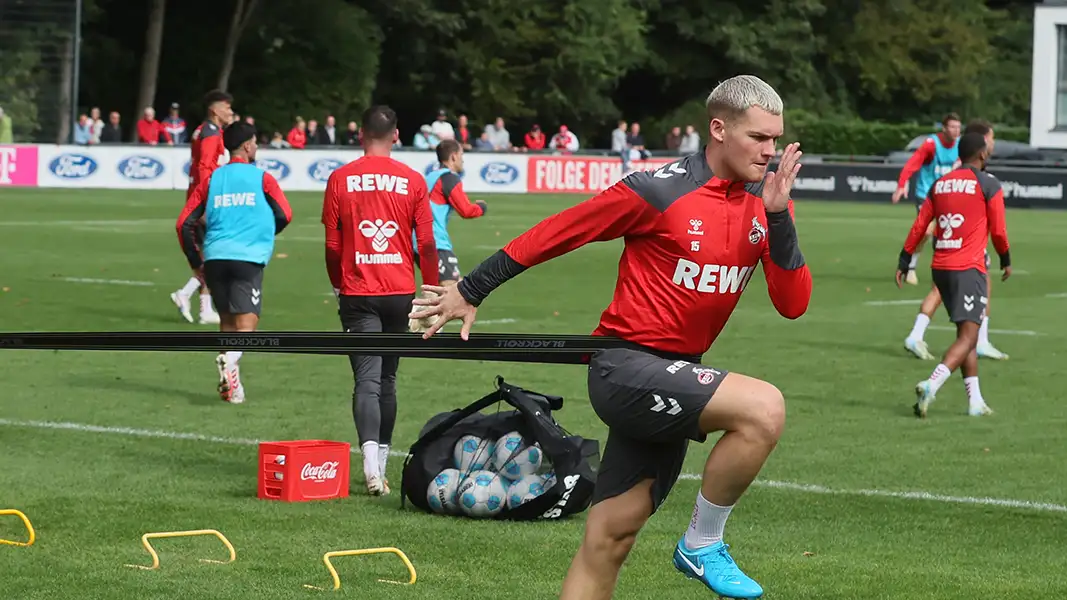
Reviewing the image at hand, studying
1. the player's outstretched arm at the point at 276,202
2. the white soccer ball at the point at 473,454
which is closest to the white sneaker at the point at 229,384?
the player's outstretched arm at the point at 276,202

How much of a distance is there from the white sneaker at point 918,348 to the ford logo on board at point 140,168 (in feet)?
95.8

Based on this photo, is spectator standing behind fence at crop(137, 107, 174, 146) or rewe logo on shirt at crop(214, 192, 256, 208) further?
spectator standing behind fence at crop(137, 107, 174, 146)

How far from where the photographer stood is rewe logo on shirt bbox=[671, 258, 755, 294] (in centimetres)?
632

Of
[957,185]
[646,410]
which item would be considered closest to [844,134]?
[957,185]

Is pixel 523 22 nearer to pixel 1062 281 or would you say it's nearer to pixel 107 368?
pixel 1062 281

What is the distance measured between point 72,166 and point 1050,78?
29.9 metres

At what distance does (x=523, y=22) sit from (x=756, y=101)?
64325mm

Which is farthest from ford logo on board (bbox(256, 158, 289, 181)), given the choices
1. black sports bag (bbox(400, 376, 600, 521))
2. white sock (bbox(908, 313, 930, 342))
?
black sports bag (bbox(400, 376, 600, 521))

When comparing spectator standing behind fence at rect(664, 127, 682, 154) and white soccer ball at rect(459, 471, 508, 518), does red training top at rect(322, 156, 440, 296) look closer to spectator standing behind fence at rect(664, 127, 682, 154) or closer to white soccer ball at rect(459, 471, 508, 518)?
white soccer ball at rect(459, 471, 508, 518)

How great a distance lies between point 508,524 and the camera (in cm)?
923

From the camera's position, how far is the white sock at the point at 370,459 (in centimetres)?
1012

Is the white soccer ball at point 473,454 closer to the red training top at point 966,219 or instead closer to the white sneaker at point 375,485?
the white sneaker at point 375,485

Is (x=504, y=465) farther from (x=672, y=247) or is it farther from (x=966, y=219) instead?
(x=966, y=219)

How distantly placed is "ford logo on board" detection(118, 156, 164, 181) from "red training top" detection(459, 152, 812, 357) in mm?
38143
